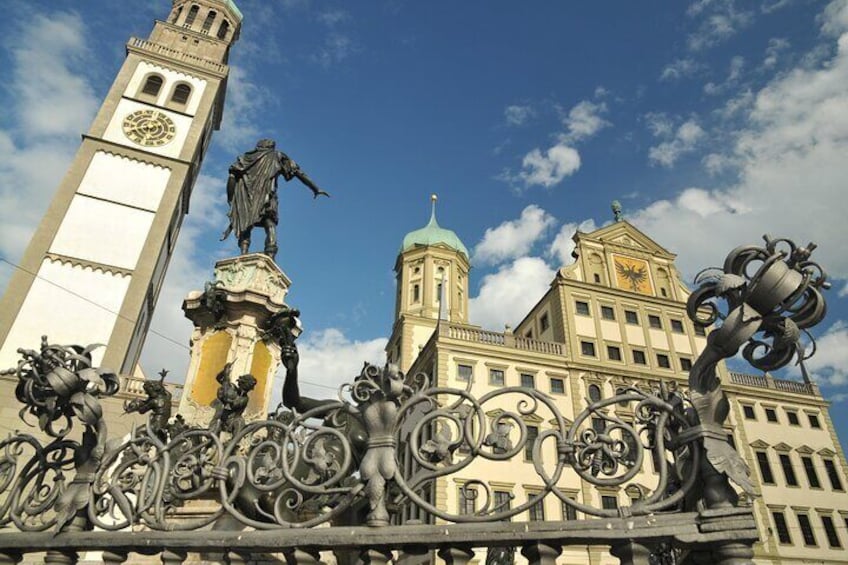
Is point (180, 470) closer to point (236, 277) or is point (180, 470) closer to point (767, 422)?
point (236, 277)

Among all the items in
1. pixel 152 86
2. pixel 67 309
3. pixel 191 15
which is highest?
pixel 191 15

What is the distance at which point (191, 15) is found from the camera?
4000 centimetres

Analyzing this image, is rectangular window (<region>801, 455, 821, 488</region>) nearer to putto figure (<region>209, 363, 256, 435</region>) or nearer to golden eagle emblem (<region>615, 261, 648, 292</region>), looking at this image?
golden eagle emblem (<region>615, 261, 648, 292</region>)

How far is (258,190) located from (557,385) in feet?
82.2

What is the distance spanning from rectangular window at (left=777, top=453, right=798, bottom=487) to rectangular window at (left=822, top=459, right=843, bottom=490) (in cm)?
247

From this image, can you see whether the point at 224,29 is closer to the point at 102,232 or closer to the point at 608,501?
the point at 102,232

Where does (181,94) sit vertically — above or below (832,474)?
above

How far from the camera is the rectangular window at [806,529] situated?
29.4 metres

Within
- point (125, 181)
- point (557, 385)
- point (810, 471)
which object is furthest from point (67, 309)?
point (810, 471)

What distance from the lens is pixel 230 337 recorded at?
7.35 metres

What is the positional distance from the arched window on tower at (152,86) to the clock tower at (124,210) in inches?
2.5

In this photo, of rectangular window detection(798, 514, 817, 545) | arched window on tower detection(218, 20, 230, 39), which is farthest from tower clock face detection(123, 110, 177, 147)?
rectangular window detection(798, 514, 817, 545)

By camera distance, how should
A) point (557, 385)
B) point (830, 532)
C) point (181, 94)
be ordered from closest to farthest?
point (830, 532), point (557, 385), point (181, 94)

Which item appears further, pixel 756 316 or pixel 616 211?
pixel 616 211
